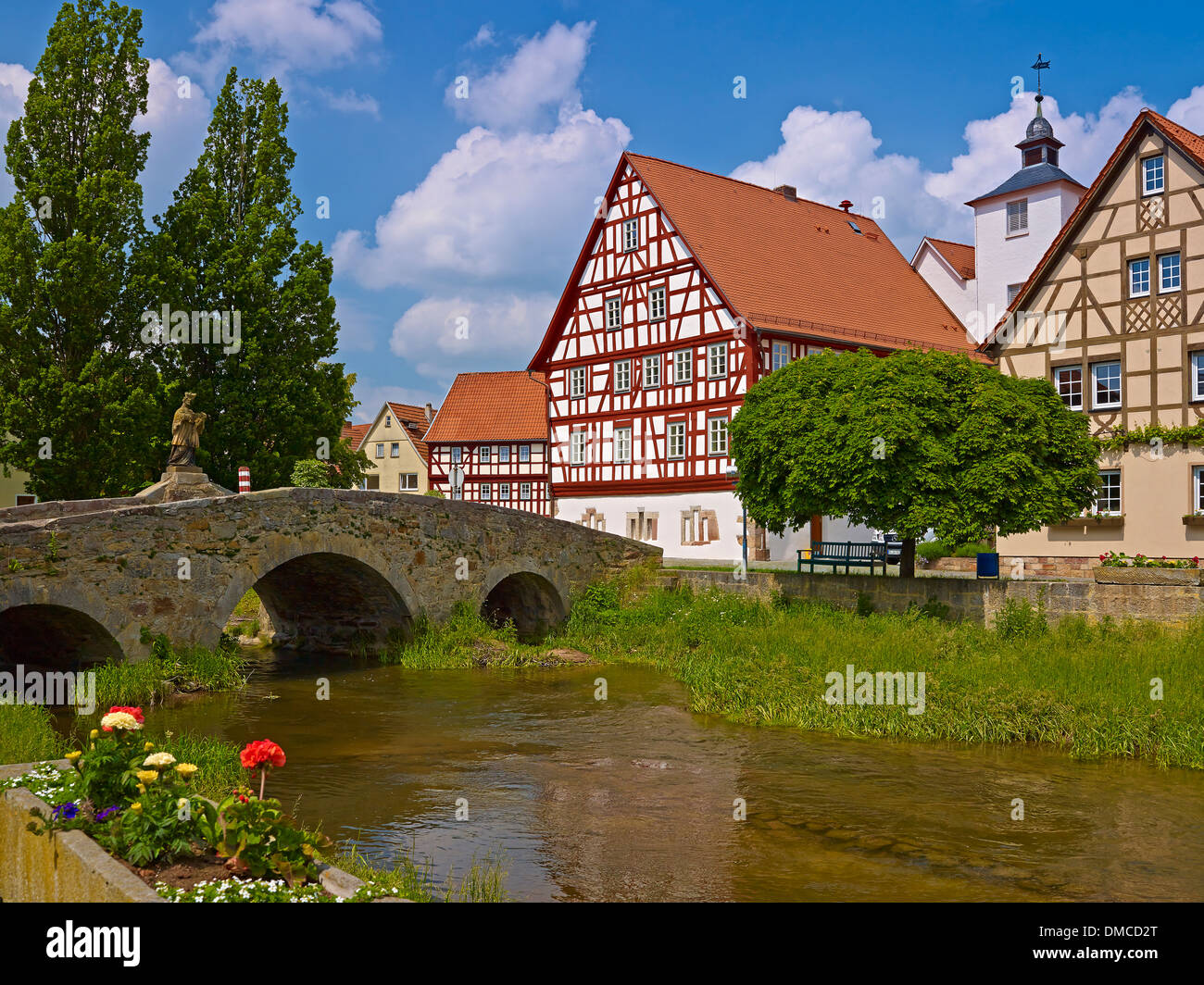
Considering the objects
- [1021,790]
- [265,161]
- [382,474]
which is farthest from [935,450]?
[382,474]

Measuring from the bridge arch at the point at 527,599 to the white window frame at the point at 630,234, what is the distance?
13.8 metres

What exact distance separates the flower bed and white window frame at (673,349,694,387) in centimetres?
2624

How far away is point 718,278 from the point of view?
101ft

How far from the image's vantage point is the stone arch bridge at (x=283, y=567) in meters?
14.9

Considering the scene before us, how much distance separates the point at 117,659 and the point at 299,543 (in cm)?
351

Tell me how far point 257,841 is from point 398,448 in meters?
53.6

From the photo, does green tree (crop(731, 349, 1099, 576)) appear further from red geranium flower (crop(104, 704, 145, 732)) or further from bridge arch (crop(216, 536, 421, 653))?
red geranium flower (crop(104, 704, 145, 732))

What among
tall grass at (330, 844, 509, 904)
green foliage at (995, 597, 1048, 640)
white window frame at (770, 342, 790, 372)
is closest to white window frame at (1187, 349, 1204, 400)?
green foliage at (995, 597, 1048, 640)

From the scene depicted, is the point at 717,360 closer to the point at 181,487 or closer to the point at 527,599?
the point at 527,599

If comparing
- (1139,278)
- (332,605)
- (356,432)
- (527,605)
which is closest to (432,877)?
(332,605)

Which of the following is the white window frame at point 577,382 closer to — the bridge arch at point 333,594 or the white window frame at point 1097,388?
the bridge arch at point 333,594

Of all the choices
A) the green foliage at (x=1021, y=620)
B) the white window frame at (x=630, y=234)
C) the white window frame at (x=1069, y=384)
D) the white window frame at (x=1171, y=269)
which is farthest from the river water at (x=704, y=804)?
the white window frame at (x=630, y=234)
